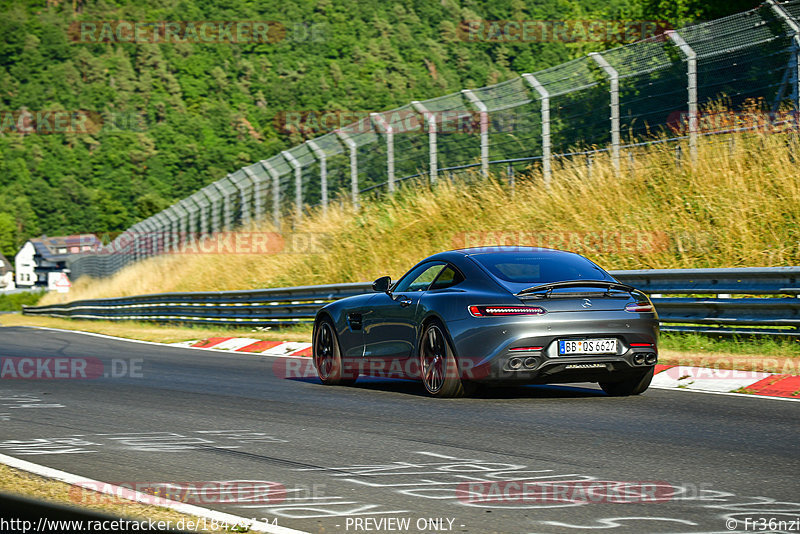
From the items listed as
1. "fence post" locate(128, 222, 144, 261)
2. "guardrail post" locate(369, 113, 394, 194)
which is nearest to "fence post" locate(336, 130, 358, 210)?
"guardrail post" locate(369, 113, 394, 194)

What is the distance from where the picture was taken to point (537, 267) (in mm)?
9648

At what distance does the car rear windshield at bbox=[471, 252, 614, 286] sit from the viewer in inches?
369

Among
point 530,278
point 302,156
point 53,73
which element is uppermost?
point 53,73

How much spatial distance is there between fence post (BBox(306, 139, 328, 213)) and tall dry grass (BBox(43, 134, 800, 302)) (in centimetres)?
22

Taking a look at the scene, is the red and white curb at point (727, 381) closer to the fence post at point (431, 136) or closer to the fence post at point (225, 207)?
the fence post at point (431, 136)

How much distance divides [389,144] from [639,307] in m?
13.6

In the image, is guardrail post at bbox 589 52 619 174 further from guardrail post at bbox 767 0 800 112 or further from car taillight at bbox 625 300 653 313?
car taillight at bbox 625 300 653 313

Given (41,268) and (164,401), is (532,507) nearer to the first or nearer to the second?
(164,401)

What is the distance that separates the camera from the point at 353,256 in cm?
2328

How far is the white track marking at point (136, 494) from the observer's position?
15.6 feet

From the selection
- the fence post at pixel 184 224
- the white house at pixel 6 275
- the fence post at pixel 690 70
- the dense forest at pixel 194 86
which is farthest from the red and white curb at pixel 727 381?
the white house at pixel 6 275

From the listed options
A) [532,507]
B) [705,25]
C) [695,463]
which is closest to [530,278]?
[695,463]

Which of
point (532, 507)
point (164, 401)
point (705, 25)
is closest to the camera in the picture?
point (532, 507)

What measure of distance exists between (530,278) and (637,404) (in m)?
1.36
